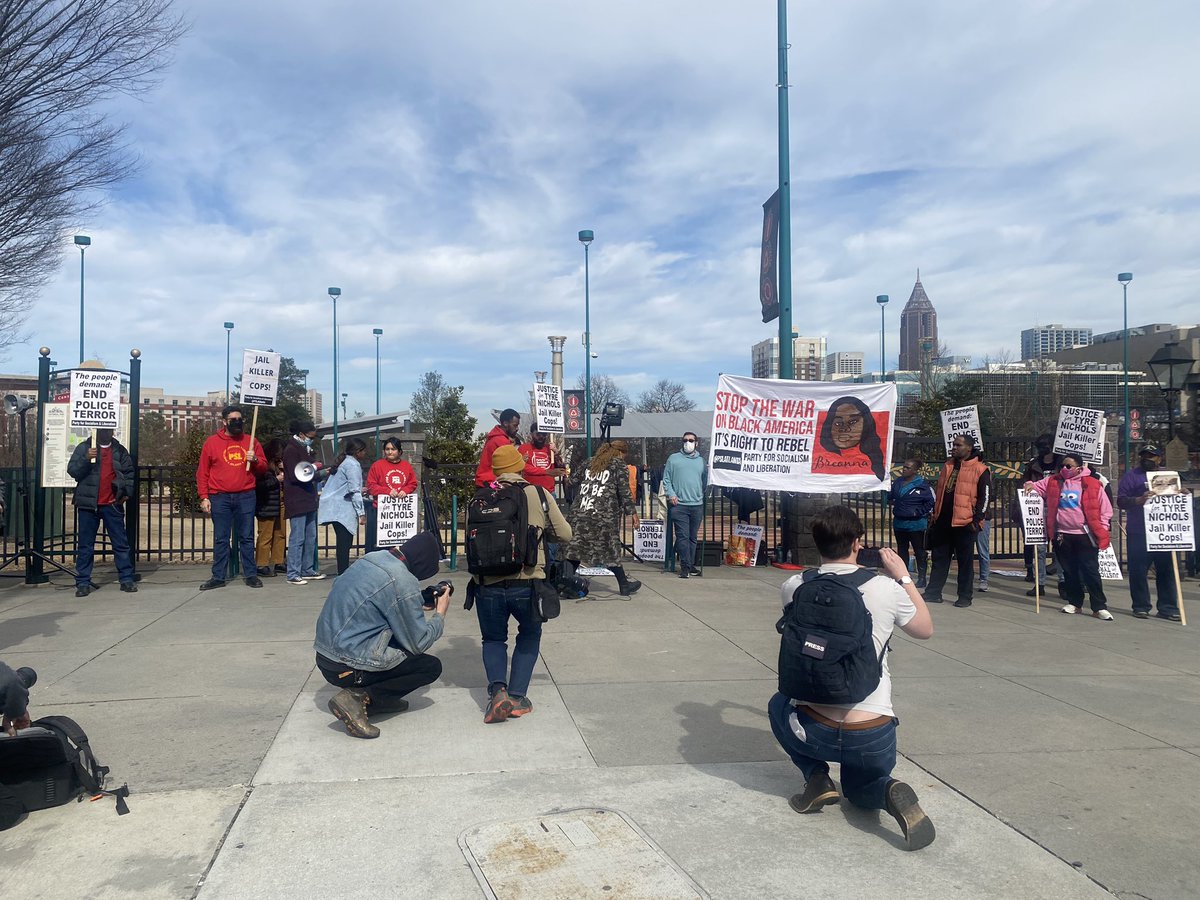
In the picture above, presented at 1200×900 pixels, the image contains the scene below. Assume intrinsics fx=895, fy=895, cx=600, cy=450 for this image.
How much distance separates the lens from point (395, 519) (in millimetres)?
10812

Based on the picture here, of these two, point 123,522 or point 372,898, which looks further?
point 123,522

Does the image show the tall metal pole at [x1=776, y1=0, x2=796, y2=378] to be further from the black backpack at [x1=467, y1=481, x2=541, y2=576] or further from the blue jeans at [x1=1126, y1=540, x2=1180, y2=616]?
the black backpack at [x1=467, y1=481, x2=541, y2=576]

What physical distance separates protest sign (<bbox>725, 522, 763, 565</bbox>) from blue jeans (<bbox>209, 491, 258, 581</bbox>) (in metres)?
6.29

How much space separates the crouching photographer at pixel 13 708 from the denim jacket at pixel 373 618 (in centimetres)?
146

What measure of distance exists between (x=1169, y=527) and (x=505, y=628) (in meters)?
7.46

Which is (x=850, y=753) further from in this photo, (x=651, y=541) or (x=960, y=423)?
(x=651, y=541)

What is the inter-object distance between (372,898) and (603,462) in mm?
6831

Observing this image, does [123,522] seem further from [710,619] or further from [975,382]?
[975,382]

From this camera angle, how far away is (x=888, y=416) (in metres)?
11.6

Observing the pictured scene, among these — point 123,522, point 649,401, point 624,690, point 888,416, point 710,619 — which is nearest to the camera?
point 624,690

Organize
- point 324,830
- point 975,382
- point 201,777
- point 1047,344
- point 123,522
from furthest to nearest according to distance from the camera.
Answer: point 1047,344, point 975,382, point 123,522, point 201,777, point 324,830

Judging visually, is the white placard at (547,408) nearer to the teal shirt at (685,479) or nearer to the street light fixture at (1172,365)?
the teal shirt at (685,479)

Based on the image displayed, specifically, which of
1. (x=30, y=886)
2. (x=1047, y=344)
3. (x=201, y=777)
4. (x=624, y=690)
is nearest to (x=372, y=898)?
(x=30, y=886)

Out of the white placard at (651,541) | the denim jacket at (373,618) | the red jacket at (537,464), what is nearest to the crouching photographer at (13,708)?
the denim jacket at (373,618)
